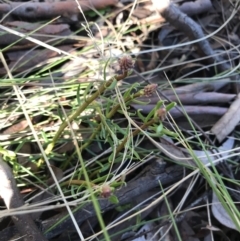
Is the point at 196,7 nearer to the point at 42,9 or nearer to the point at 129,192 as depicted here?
the point at 42,9

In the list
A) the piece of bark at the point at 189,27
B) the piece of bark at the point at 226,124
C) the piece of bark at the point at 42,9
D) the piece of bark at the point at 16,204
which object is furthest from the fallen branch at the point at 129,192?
the piece of bark at the point at 42,9

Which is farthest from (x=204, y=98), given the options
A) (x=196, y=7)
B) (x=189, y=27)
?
(x=196, y=7)

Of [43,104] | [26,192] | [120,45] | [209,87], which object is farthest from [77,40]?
[26,192]

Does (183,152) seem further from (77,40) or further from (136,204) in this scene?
(77,40)

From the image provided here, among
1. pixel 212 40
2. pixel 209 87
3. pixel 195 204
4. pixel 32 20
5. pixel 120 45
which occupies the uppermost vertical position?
pixel 32 20

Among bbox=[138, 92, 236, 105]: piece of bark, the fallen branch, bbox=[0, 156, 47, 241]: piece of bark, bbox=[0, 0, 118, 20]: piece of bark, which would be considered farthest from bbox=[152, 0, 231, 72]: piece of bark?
bbox=[0, 156, 47, 241]: piece of bark

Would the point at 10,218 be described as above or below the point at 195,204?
above
